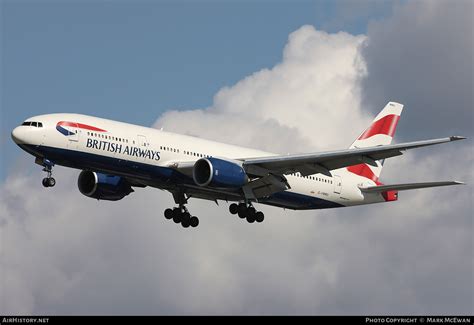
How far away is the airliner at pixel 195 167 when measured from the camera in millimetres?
48156

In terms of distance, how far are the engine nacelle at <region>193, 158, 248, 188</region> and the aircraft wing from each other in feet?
4.82

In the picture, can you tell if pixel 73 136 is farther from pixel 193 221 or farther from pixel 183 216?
pixel 193 221

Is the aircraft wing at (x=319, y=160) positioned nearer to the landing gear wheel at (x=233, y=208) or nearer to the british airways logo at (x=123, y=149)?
the landing gear wheel at (x=233, y=208)

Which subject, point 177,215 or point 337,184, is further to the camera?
point 337,184

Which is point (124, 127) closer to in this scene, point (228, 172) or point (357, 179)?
point (228, 172)

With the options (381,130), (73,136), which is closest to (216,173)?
(73,136)

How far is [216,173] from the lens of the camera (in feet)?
164

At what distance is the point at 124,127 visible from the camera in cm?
4969

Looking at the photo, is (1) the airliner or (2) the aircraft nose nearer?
(2) the aircraft nose

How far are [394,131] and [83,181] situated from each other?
21.8 meters

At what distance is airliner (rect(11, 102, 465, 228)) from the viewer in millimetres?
48156

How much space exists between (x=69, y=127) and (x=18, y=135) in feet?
8.30

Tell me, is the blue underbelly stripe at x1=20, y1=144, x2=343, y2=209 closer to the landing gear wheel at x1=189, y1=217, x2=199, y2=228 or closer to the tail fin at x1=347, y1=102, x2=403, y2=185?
the landing gear wheel at x1=189, y1=217, x2=199, y2=228

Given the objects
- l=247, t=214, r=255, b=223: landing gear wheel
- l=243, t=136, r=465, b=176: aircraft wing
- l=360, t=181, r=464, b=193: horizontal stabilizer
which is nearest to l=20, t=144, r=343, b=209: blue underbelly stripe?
l=243, t=136, r=465, b=176: aircraft wing
